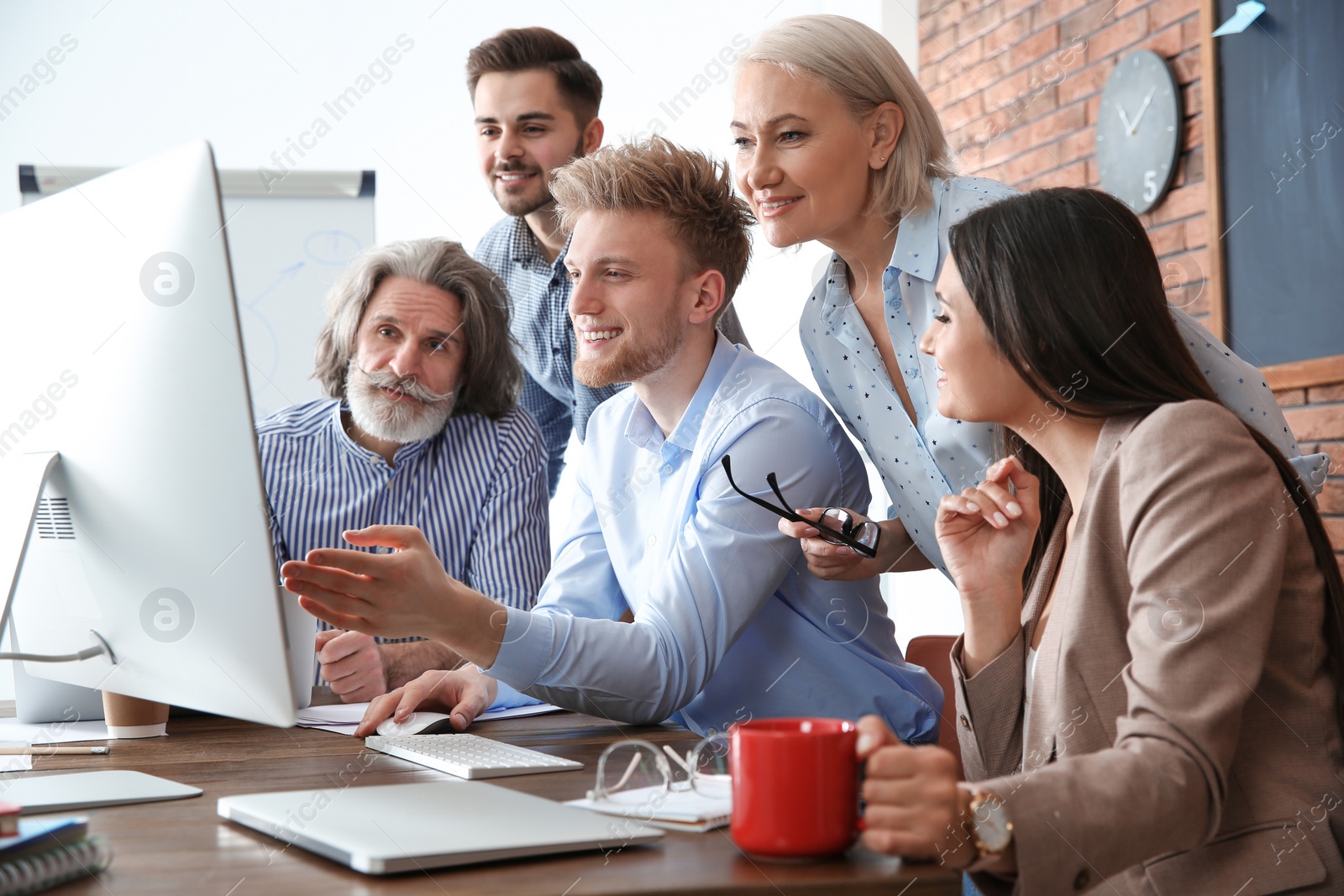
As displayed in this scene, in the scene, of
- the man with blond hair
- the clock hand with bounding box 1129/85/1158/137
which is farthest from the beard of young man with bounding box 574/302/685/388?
the clock hand with bounding box 1129/85/1158/137

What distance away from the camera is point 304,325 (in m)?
3.60

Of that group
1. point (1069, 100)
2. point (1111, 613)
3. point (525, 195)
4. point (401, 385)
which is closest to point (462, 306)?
point (401, 385)

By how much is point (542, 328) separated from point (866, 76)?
1.08 m

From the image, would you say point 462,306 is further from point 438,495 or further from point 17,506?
point 17,506

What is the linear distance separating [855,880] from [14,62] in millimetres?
3895

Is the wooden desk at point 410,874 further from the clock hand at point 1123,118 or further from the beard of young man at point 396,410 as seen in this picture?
the clock hand at point 1123,118

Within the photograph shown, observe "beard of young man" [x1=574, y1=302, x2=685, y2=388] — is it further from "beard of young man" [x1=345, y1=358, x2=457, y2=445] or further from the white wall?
the white wall

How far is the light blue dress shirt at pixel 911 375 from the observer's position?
1.73 metres

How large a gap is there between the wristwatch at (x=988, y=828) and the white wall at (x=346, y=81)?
272 centimetres

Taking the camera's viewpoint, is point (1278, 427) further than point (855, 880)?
Yes

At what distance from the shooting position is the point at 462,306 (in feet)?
7.22

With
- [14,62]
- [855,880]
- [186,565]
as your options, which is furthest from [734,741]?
[14,62]

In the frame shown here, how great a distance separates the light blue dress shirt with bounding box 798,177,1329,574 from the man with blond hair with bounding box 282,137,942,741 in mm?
145

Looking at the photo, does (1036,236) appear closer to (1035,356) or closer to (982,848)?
(1035,356)
